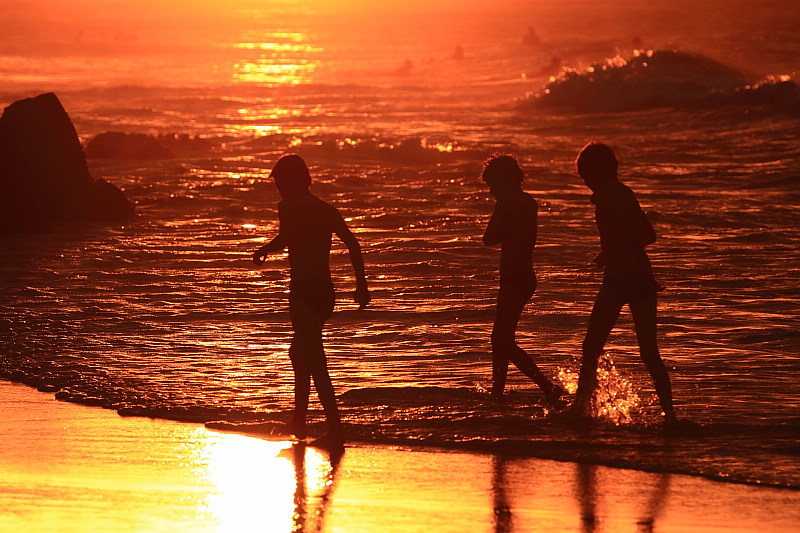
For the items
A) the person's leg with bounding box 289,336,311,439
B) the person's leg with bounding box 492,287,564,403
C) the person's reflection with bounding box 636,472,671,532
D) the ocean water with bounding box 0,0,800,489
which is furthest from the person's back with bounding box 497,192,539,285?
the person's reflection with bounding box 636,472,671,532

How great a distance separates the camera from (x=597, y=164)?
746cm

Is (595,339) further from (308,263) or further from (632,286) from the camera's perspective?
(308,263)

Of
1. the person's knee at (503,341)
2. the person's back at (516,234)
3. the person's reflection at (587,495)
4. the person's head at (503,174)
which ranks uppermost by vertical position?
the person's head at (503,174)

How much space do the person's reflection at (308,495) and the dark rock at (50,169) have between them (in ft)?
35.1

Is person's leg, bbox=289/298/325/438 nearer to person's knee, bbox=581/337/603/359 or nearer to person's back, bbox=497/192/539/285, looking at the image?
person's back, bbox=497/192/539/285

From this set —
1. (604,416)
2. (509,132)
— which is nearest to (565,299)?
(604,416)

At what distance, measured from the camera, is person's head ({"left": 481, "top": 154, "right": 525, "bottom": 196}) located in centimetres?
809

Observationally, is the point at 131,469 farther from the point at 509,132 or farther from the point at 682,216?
the point at 509,132

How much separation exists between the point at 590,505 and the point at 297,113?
3187 cm

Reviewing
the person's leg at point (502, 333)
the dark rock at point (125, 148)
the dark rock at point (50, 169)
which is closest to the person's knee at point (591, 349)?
the person's leg at point (502, 333)

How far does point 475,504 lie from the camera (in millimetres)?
6246

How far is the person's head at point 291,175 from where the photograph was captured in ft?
→ 24.3

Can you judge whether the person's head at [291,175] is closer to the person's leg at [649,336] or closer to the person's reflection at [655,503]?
the person's leg at [649,336]

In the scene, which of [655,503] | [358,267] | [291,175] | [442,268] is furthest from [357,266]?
[442,268]
